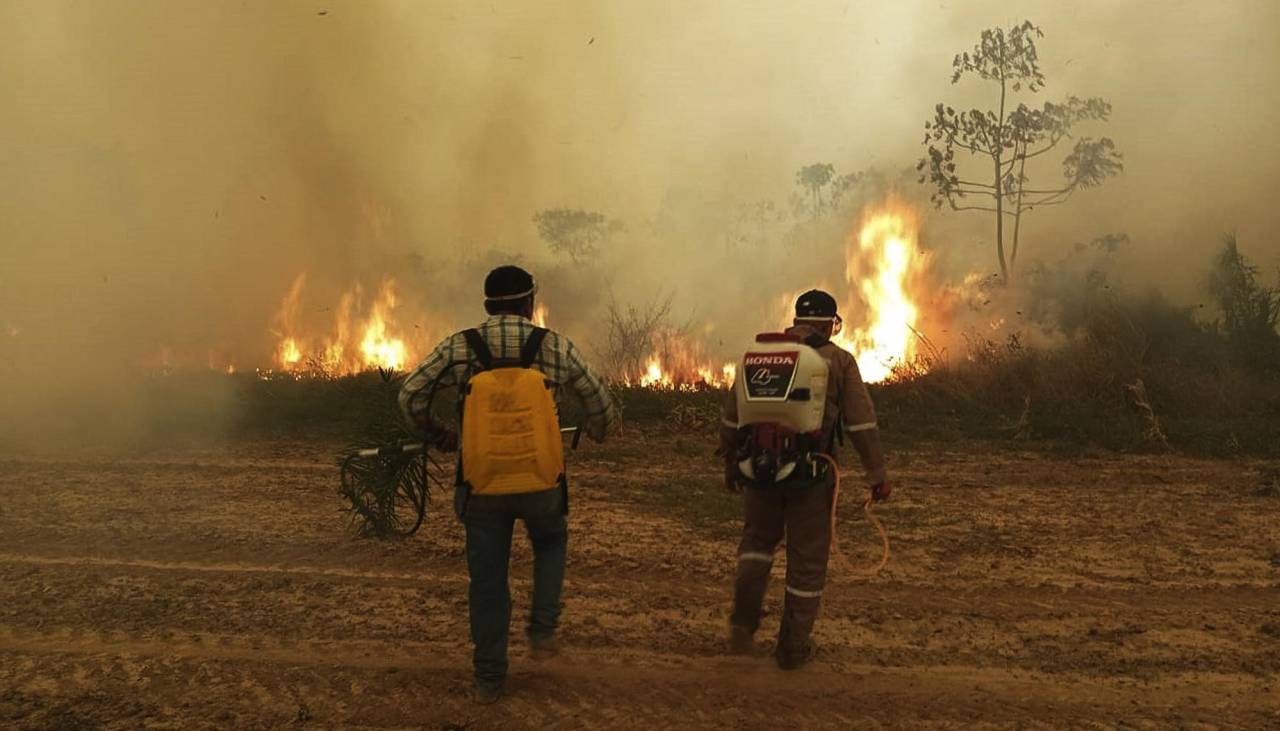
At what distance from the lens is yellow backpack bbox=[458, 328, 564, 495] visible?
3.87 m

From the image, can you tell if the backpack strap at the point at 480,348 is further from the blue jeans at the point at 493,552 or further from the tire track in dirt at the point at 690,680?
the tire track in dirt at the point at 690,680

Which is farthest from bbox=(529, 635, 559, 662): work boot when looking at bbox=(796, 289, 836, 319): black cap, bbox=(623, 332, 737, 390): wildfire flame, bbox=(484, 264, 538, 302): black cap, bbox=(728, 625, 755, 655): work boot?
bbox=(623, 332, 737, 390): wildfire flame

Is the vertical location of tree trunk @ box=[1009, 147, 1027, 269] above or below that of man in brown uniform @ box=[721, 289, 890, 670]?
above

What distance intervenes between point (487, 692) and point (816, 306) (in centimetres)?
242

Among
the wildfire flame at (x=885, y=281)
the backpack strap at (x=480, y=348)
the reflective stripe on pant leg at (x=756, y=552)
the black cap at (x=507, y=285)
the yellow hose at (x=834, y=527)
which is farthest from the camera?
the wildfire flame at (x=885, y=281)

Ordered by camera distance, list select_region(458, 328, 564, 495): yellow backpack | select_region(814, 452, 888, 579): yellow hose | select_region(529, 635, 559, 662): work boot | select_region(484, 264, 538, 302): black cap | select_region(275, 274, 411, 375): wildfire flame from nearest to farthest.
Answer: select_region(458, 328, 564, 495): yellow backpack < select_region(484, 264, 538, 302): black cap < select_region(529, 635, 559, 662): work boot < select_region(814, 452, 888, 579): yellow hose < select_region(275, 274, 411, 375): wildfire flame

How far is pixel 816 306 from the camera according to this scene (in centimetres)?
464

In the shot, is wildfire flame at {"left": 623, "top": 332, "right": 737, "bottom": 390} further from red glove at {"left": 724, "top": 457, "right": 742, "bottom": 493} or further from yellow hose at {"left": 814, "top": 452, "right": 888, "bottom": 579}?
red glove at {"left": 724, "top": 457, "right": 742, "bottom": 493}

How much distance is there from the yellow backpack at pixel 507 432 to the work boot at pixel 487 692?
878 mm

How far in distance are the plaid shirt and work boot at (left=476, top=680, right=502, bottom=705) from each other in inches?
47.0

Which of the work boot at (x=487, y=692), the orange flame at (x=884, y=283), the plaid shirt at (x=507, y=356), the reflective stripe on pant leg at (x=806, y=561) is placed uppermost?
the orange flame at (x=884, y=283)

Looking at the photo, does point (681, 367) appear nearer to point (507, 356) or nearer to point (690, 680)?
point (690, 680)

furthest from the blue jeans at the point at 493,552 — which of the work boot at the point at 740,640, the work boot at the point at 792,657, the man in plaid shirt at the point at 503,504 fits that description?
the work boot at the point at 792,657

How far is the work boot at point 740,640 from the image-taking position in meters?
4.62
